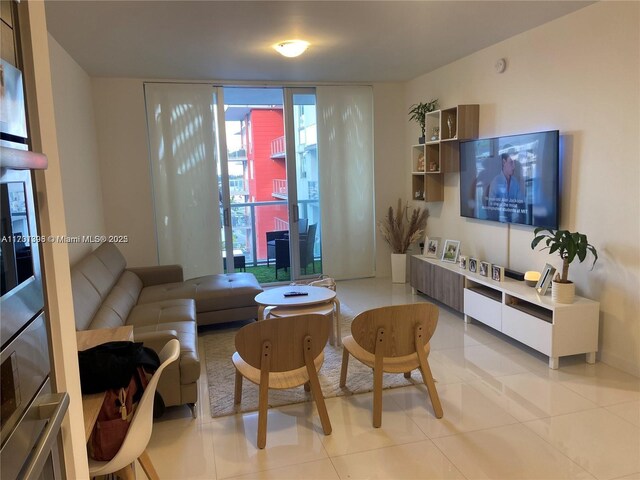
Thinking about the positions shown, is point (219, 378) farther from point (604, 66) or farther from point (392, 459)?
point (604, 66)

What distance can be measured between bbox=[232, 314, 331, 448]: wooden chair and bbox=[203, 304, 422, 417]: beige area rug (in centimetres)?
41

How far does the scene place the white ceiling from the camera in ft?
10.6

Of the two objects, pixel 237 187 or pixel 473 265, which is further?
pixel 237 187

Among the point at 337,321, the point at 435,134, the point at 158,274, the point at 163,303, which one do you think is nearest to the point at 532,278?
the point at 337,321

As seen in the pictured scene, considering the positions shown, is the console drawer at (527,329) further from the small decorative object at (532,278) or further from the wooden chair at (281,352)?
the wooden chair at (281,352)

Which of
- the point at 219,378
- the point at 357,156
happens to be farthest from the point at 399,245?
the point at 219,378

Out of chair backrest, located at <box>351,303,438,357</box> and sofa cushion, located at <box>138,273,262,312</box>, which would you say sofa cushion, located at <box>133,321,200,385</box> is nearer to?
sofa cushion, located at <box>138,273,262,312</box>

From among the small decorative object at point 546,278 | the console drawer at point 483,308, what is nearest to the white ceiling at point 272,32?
the small decorative object at point 546,278

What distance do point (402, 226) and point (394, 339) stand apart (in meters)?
3.63

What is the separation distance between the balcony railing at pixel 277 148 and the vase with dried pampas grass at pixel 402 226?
1743 millimetres

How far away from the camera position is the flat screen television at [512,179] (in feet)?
12.1

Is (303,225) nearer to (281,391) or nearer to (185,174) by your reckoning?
(185,174)

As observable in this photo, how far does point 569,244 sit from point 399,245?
2.92m

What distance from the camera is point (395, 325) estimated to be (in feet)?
8.84
